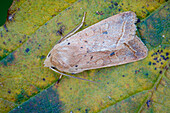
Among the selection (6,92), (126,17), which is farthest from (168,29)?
(6,92)

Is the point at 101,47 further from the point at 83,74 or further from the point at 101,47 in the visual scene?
the point at 83,74

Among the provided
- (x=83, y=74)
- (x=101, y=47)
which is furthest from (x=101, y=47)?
(x=83, y=74)

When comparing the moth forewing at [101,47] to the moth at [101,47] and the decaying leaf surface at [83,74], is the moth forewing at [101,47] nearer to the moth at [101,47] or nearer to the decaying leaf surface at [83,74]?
the moth at [101,47]

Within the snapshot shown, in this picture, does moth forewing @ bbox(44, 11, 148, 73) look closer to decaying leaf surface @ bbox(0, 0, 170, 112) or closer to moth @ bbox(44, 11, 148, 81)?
moth @ bbox(44, 11, 148, 81)

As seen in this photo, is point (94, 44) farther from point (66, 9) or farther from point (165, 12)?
point (165, 12)

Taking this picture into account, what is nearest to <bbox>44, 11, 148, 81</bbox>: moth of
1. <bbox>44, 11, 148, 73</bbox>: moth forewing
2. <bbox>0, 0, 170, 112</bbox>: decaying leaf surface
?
<bbox>44, 11, 148, 73</bbox>: moth forewing
